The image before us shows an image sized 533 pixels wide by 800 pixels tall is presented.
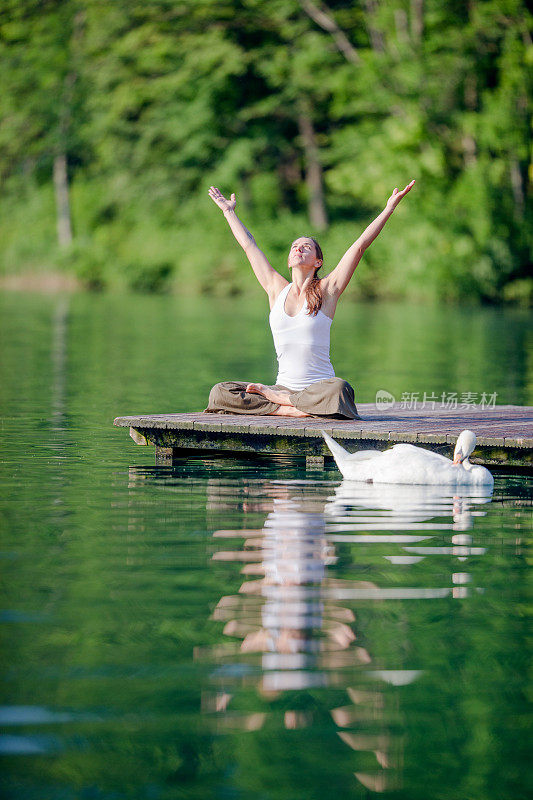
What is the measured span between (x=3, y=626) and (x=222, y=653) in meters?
0.92

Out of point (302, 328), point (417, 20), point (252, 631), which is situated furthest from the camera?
point (417, 20)

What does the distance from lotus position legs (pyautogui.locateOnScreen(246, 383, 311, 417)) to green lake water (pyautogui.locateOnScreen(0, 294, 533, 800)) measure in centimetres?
41

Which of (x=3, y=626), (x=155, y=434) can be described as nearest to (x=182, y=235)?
(x=155, y=434)

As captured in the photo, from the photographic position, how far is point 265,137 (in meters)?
52.3

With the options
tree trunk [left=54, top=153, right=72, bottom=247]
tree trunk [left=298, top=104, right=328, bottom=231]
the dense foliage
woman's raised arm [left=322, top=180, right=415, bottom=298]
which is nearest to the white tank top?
woman's raised arm [left=322, top=180, right=415, bottom=298]

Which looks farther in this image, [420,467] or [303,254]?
[303,254]

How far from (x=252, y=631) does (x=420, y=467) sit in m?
3.85

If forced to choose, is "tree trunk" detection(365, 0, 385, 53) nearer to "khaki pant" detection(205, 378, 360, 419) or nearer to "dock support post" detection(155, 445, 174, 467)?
"khaki pant" detection(205, 378, 360, 419)

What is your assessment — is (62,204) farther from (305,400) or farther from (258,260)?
(305,400)

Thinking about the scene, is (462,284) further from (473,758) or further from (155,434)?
(473,758)

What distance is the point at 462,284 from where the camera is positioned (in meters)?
41.9

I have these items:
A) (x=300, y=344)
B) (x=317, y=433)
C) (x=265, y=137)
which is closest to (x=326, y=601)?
(x=317, y=433)

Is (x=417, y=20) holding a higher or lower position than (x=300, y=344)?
higher

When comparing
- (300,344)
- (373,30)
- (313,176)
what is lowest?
(300,344)
